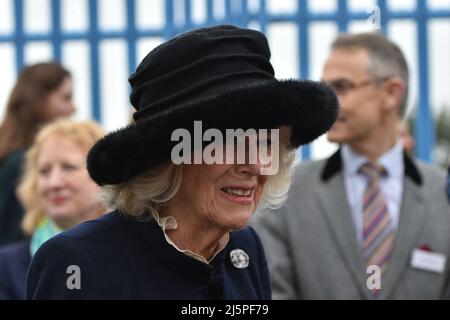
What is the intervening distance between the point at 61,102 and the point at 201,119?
323cm

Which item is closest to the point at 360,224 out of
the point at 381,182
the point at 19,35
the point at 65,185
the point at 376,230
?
the point at 376,230

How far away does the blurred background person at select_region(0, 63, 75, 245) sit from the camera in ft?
16.9

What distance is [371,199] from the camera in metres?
4.33

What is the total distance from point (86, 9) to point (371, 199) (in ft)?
8.66

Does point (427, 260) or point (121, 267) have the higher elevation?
point (121, 267)

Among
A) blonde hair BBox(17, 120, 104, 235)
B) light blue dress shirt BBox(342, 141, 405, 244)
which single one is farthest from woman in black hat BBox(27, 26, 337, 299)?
blonde hair BBox(17, 120, 104, 235)

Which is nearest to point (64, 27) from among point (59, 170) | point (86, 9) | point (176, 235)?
point (86, 9)

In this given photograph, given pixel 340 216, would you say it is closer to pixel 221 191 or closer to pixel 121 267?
pixel 221 191

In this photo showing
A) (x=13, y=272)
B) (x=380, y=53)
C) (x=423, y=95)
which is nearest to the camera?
(x=13, y=272)

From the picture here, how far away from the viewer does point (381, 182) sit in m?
4.43

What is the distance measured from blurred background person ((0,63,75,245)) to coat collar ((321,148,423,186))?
1641 mm

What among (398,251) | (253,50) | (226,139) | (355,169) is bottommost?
(398,251)

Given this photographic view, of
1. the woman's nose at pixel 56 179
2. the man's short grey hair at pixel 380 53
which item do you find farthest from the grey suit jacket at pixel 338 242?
the woman's nose at pixel 56 179
